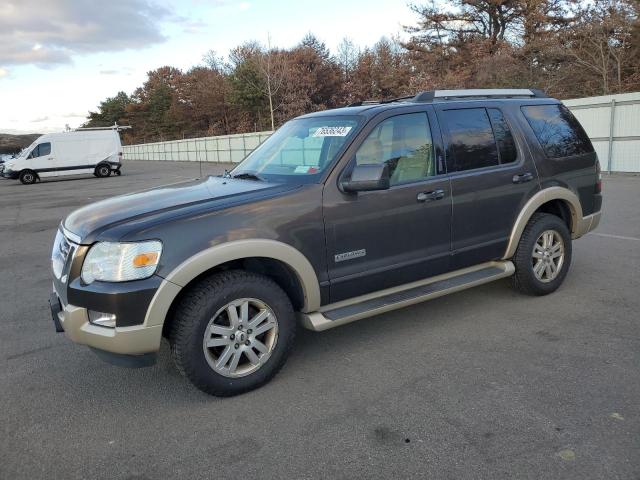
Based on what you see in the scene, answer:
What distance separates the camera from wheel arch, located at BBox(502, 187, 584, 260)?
466 cm

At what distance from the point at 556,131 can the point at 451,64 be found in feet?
100

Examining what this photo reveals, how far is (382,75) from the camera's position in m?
43.4

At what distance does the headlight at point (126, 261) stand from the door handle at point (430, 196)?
1.97m

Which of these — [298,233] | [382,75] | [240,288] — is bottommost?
[240,288]

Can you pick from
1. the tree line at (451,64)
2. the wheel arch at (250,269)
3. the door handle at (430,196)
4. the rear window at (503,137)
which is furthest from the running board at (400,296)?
the tree line at (451,64)

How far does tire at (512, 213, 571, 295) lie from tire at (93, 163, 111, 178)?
91.2 feet

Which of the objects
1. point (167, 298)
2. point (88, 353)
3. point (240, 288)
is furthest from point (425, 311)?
point (88, 353)

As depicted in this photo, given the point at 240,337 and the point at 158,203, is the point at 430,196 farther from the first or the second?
the point at 158,203

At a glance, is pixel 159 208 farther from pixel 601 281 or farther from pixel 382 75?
pixel 382 75

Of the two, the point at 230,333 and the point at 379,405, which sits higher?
the point at 230,333

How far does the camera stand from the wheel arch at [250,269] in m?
3.09

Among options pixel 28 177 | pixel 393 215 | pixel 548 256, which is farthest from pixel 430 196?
pixel 28 177

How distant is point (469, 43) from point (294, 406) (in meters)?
33.8

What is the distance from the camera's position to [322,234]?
11.8 ft
